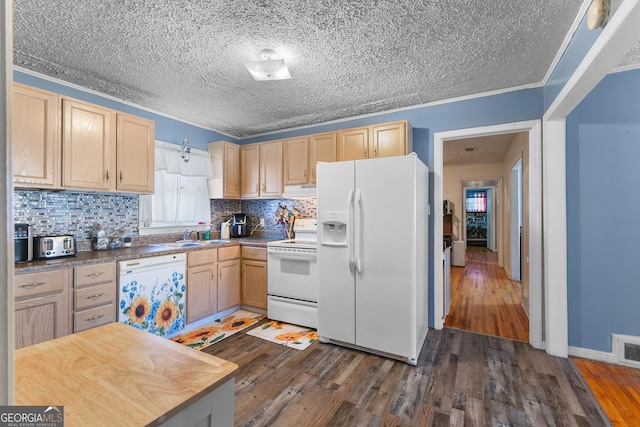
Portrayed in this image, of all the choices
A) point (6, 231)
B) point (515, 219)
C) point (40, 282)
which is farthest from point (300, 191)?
point (515, 219)

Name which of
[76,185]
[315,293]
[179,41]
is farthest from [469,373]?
[76,185]

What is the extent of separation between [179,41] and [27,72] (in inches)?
61.0

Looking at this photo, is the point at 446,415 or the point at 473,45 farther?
the point at 473,45

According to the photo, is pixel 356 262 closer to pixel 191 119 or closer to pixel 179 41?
pixel 179 41

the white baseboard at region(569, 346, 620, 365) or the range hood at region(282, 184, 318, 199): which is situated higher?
the range hood at region(282, 184, 318, 199)

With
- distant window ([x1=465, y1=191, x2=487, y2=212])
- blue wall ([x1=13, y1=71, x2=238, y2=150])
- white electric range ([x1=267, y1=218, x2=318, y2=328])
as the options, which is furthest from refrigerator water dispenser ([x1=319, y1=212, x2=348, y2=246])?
distant window ([x1=465, y1=191, x2=487, y2=212])

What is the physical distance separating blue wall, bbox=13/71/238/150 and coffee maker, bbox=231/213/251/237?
3.56 ft

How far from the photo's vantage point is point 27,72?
2482 mm

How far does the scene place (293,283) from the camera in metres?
3.27

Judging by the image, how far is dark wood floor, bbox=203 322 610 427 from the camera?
182cm

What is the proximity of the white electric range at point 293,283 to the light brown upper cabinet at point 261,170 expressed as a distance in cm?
91

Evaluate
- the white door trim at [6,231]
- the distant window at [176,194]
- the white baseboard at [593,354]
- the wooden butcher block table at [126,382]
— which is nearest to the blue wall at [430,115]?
the distant window at [176,194]

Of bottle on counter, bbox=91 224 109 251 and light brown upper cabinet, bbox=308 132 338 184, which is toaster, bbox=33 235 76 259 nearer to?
bottle on counter, bbox=91 224 109 251

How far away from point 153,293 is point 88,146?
1449mm
